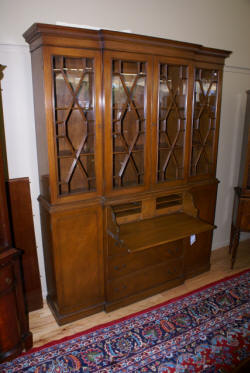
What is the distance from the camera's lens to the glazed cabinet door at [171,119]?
7.81 ft

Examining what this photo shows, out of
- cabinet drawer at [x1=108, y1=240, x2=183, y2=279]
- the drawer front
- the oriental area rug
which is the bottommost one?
the oriental area rug

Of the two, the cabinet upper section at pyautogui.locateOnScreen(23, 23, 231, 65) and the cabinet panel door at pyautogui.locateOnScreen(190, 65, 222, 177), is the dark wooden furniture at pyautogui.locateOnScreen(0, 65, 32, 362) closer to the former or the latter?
the cabinet upper section at pyautogui.locateOnScreen(23, 23, 231, 65)

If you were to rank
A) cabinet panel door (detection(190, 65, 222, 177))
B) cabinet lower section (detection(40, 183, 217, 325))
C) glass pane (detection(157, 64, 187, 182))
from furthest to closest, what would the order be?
cabinet panel door (detection(190, 65, 222, 177)) < glass pane (detection(157, 64, 187, 182)) < cabinet lower section (detection(40, 183, 217, 325))

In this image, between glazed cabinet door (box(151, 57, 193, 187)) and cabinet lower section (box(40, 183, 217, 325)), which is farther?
glazed cabinet door (box(151, 57, 193, 187))

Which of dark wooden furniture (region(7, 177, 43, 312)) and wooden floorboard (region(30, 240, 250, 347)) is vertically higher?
dark wooden furniture (region(7, 177, 43, 312))

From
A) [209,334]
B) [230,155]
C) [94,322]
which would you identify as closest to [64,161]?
[94,322]

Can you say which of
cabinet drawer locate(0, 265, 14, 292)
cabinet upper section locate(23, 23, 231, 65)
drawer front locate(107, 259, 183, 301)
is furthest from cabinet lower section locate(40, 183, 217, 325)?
cabinet upper section locate(23, 23, 231, 65)

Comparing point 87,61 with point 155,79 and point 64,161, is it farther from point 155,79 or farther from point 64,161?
point 64,161

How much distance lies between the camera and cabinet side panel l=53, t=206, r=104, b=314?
7.28ft

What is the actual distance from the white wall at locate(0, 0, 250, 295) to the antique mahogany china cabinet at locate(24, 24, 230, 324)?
143 mm

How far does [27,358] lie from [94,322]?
59cm

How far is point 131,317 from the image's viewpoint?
247 cm

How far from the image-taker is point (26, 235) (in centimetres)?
244

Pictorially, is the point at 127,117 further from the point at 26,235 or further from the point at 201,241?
the point at 201,241
